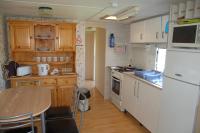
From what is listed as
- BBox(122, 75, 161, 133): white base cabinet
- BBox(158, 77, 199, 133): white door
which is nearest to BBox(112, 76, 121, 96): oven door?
BBox(122, 75, 161, 133): white base cabinet

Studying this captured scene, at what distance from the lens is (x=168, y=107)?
2180mm

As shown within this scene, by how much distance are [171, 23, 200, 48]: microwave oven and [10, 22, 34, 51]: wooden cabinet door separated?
282cm

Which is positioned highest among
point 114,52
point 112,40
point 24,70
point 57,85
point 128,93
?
point 112,40

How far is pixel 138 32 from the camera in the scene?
11.8ft

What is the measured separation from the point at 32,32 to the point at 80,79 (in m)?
1.66

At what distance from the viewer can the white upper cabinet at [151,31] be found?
2.77 meters

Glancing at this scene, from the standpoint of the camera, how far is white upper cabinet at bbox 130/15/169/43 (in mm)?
2768

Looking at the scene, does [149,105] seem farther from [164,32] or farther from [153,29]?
[153,29]

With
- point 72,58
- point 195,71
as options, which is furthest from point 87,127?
point 195,71

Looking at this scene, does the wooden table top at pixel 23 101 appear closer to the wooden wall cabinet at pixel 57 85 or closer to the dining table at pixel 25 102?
the dining table at pixel 25 102

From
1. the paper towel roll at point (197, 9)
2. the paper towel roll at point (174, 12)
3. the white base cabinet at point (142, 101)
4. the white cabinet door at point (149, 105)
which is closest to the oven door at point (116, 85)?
the white base cabinet at point (142, 101)

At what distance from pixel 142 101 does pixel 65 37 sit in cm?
219

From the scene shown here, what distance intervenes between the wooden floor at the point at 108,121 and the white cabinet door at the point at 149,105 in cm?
29

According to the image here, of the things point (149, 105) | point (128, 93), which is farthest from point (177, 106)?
point (128, 93)
